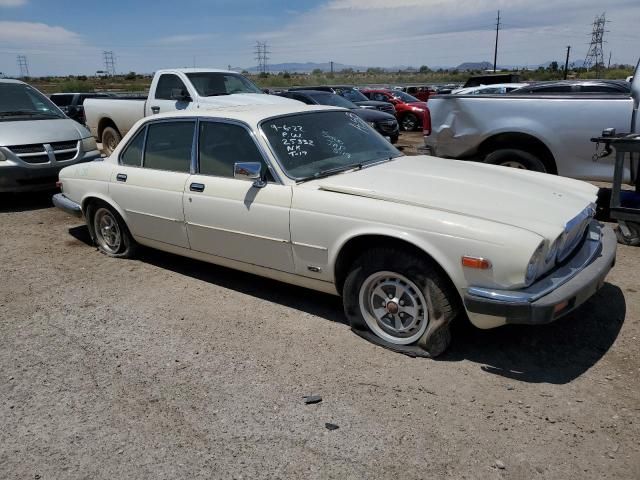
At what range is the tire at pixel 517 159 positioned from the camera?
263 inches

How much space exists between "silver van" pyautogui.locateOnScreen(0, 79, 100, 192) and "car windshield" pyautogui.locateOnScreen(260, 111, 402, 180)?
5169mm

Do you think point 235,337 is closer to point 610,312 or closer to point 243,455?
point 243,455

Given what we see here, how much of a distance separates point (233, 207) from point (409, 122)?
16.2 metres

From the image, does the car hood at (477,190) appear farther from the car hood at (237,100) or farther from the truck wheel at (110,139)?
the truck wheel at (110,139)

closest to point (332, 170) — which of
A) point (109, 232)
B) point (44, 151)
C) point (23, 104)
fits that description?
point (109, 232)

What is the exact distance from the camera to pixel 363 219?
3.65 m

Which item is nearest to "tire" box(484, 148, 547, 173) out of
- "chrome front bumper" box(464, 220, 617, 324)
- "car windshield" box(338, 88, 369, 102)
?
"chrome front bumper" box(464, 220, 617, 324)

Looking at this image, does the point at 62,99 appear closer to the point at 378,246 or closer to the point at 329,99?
the point at 329,99

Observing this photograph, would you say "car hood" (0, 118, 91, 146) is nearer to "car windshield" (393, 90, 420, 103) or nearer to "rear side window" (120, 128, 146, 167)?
"rear side window" (120, 128, 146, 167)

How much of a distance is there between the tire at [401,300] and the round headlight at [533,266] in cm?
47

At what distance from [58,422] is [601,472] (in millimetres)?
2845

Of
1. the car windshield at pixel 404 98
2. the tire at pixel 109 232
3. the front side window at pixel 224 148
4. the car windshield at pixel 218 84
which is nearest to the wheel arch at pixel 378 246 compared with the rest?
the front side window at pixel 224 148

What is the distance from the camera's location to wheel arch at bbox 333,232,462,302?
3374 millimetres

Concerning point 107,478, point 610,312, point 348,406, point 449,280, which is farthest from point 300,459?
point 610,312
